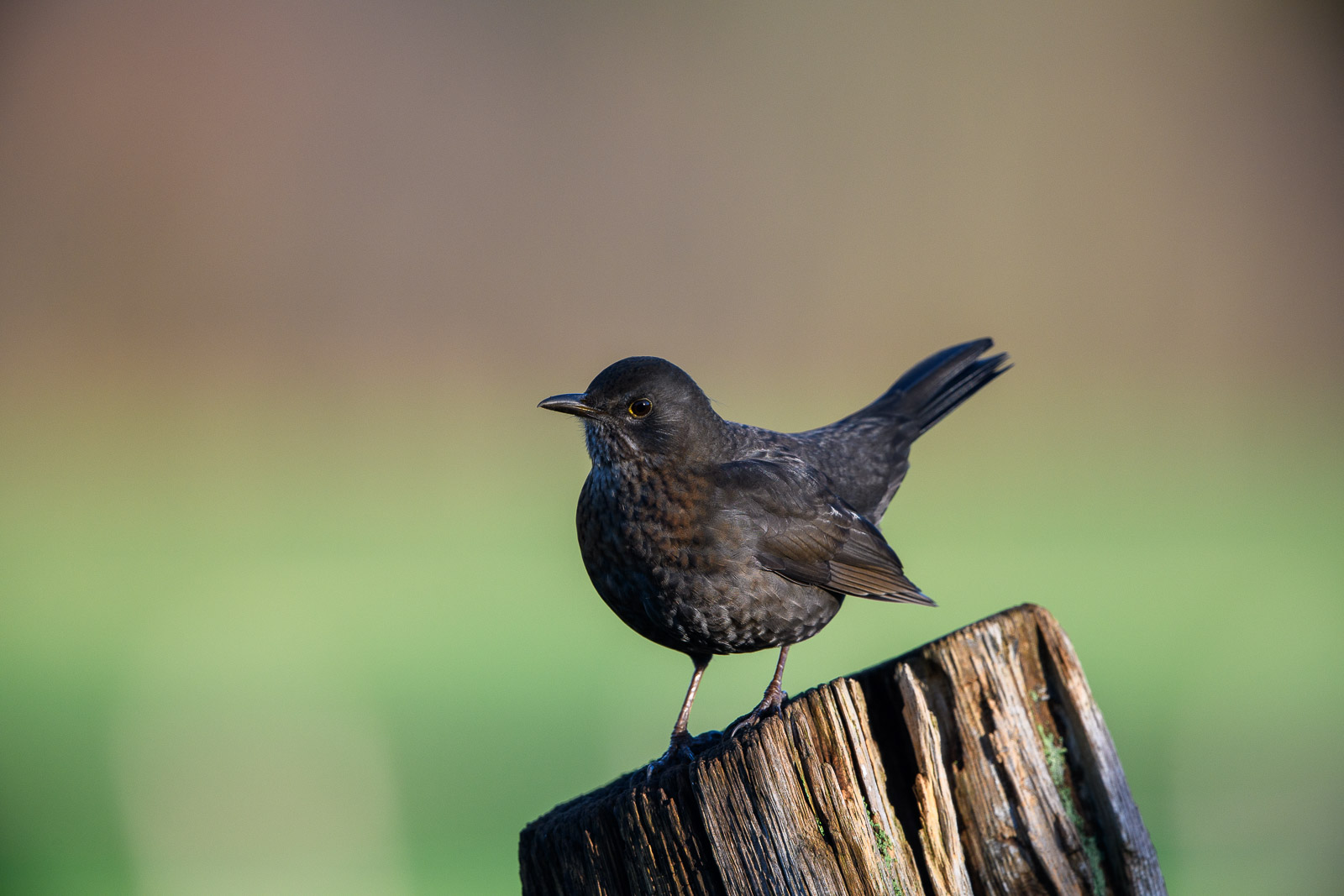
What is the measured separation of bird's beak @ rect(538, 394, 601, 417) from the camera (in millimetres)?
3756

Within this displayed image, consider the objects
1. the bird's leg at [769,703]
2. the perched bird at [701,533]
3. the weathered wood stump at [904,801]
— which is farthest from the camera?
the perched bird at [701,533]

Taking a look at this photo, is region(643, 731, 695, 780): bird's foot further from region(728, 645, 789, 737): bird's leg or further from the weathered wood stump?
the weathered wood stump

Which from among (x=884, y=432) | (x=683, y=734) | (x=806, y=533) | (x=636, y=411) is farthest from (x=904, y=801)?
(x=884, y=432)

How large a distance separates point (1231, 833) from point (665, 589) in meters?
5.17

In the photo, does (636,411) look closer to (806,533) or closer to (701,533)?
→ (701,533)

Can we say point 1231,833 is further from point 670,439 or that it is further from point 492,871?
point 670,439

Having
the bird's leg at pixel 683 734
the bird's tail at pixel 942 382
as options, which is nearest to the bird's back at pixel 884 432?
the bird's tail at pixel 942 382

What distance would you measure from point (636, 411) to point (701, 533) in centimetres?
50

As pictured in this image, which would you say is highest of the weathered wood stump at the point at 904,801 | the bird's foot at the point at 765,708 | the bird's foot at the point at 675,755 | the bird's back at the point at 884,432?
the bird's back at the point at 884,432

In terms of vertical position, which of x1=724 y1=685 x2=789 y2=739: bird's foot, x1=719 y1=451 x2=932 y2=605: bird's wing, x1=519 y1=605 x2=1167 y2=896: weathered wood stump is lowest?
x1=519 y1=605 x2=1167 y2=896: weathered wood stump

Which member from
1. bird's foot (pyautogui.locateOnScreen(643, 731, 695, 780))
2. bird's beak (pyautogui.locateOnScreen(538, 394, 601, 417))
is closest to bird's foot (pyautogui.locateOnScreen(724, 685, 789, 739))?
bird's foot (pyautogui.locateOnScreen(643, 731, 695, 780))

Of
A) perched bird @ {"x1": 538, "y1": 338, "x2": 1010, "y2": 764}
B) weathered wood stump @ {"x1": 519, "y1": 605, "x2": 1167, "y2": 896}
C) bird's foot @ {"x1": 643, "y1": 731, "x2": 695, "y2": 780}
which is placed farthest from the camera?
perched bird @ {"x1": 538, "y1": 338, "x2": 1010, "y2": 764}

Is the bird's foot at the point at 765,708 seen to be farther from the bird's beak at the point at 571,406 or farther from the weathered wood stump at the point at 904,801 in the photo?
the bird's beak at the point at 571,406

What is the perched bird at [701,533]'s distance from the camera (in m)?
3.62
